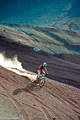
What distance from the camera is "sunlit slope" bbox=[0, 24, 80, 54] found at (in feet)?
149

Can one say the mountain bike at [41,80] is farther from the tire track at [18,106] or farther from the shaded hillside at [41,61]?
the shaded hillside at [41,61]

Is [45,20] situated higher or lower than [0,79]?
higher

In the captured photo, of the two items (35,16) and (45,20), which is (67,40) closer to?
(45,20)

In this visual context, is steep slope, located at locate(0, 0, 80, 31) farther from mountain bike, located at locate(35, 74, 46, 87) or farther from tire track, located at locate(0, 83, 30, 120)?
tire track, located at locate(0, 83, 30, 120)

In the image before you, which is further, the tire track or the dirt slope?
the dirt slope

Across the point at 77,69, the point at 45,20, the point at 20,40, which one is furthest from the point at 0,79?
the point at 45,20

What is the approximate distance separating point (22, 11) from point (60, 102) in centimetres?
6809

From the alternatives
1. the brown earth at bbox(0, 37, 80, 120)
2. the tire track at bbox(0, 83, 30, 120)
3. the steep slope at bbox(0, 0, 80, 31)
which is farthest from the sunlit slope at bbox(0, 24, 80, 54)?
the tire track at bbox(0, 83, 30, 120)

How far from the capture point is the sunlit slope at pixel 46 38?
45.5 metres

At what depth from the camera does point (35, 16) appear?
74625mm

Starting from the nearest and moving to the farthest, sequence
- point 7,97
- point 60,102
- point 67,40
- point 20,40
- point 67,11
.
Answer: point 7,97
point 60,102
point 20,40
point 67,40
point 67,11

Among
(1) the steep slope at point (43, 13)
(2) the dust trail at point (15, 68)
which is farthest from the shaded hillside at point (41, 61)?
(1) the steep slope at point (43, 13)

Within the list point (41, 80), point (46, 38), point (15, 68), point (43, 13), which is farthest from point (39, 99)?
point (43, 13)

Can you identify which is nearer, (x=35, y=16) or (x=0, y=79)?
(x=0, y=79)
